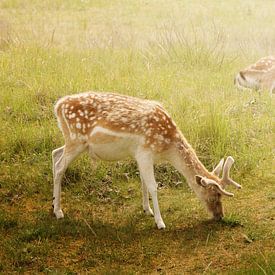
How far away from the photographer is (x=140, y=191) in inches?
179

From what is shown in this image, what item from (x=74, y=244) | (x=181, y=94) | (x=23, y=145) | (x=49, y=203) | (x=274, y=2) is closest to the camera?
(x=74, y=244)

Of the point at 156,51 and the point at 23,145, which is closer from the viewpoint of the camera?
the point at 23,145

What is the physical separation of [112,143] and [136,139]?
134 millimetres

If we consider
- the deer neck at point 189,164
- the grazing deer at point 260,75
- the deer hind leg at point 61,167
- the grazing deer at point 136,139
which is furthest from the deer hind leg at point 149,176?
the grazing deer at point 260,75

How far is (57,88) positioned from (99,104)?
1360 millimetres

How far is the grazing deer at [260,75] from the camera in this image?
582cm

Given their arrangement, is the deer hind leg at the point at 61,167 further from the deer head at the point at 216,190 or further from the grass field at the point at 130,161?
the deer head at the point at 216,190

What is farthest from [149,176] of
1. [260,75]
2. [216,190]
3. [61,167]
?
[260,75]

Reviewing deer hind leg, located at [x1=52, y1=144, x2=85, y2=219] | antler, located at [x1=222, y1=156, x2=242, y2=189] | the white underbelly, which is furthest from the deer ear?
deer hind leg, located at [x1=52, y1=144, x2=85, y2=219]

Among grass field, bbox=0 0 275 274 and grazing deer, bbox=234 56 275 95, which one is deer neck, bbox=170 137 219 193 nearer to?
grass field, bbox=0 0 275 274

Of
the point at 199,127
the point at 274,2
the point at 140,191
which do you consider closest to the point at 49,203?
the point at 140,191

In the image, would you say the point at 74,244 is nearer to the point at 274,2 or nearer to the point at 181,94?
the point at 181,94

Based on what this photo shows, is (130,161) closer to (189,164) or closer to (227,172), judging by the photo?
(189,164)

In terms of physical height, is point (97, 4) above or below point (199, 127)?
above
